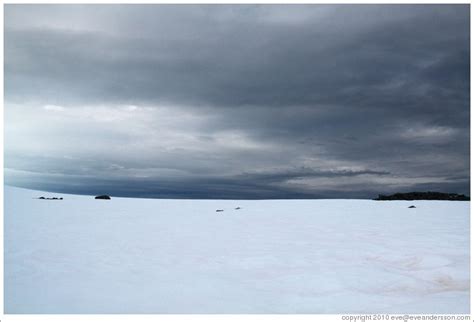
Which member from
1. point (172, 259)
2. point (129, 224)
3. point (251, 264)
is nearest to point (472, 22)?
point (251, 264)

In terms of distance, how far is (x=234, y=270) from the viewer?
579cm

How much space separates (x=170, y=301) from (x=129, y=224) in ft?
23.3

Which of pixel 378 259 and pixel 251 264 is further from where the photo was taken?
pixel 378 259

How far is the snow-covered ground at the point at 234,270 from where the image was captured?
4469 millimetres

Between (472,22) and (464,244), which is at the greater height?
(472,22)

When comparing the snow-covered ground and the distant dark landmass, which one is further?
the distant dark landmass

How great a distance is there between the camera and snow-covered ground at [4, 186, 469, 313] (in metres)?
Result: 4.47

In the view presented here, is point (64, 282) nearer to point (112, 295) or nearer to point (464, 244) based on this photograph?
point (112, 295)

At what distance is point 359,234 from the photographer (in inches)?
370

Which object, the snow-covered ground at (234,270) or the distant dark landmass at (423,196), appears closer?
the snow-covered ground at (234,270)

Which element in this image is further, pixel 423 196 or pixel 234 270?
pixel 423 196

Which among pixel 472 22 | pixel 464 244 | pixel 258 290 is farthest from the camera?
pixel 464 244

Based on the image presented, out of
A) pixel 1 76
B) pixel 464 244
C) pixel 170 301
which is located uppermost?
pixel 1 76

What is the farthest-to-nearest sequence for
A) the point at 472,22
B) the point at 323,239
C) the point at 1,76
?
1. the point at 323,239
2. the point at 472,22
3. the point at 1,76
